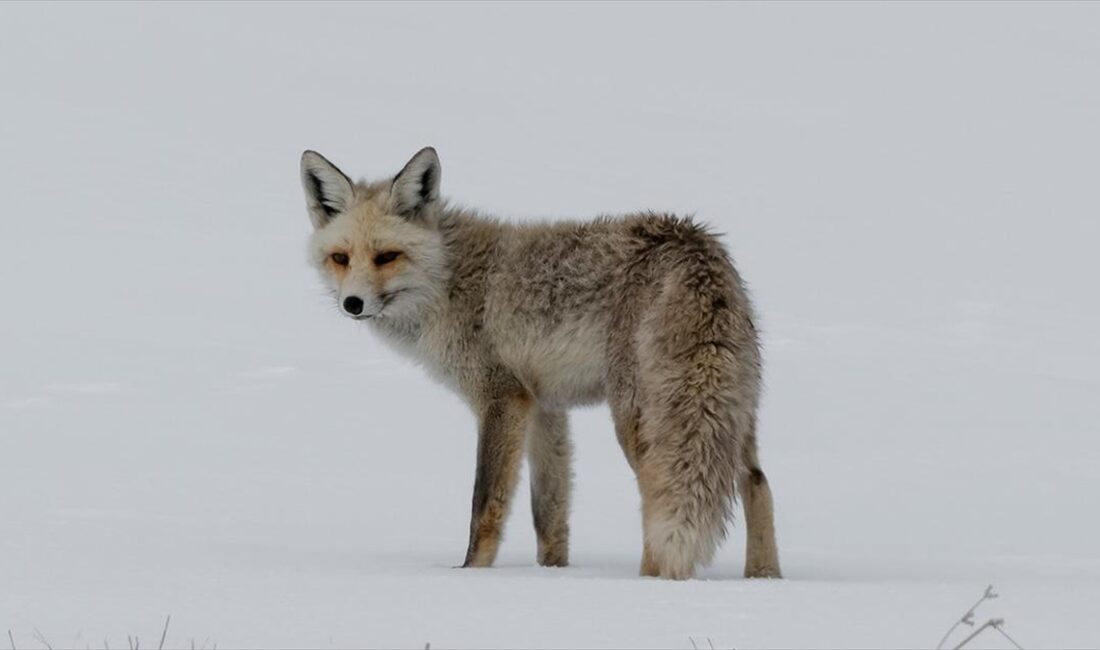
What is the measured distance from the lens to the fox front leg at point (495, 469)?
6.99 meters

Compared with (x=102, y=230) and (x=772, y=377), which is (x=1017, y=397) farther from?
(x=102, y=230)

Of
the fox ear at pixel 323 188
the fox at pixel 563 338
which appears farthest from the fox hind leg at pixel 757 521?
the fox ear at pixel 323 188

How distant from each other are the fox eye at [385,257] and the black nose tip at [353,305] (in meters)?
0.25

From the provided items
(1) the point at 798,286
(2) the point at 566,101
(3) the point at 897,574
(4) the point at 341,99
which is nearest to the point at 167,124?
(4) the point at 341,99

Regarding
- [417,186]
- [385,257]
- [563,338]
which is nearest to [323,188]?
[417,186]

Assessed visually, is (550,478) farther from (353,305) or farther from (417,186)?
(417,186)

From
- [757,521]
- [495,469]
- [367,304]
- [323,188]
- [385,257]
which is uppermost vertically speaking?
[323,188]

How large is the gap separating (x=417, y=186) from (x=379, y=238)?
379 millimetres

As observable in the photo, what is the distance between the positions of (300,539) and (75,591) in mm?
2312

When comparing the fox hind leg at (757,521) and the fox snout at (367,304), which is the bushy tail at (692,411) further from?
the fox snout at (367,304)

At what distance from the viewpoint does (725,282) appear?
6441 mm

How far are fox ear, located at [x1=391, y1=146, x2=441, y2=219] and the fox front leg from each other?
1.09m

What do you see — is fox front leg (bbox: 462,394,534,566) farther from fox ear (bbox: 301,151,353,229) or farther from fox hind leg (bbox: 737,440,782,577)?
fox ear (bbox: 301,151,353,229)

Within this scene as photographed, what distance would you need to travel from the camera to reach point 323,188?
25.0 ft
